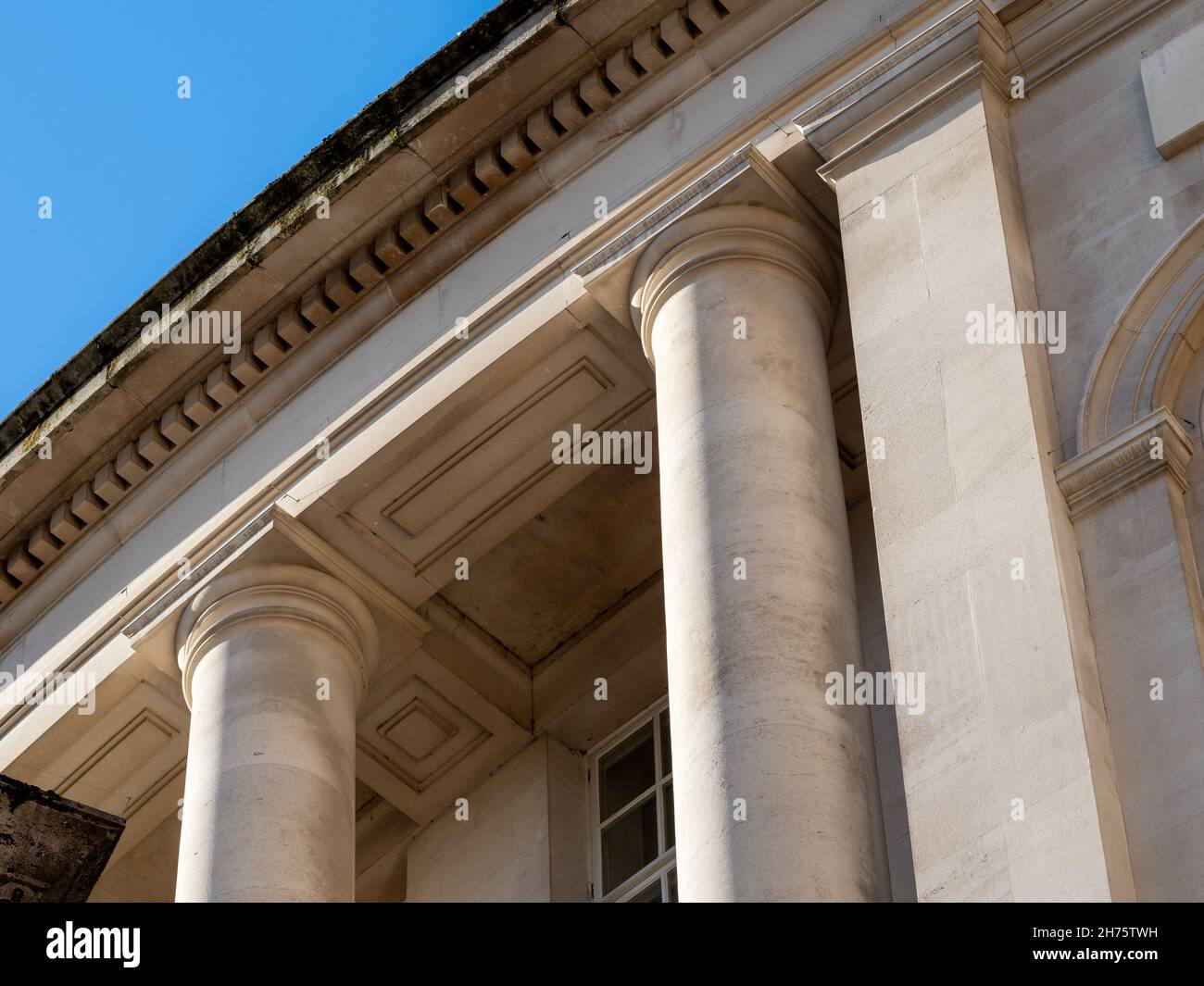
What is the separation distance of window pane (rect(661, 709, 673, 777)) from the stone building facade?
5 centimetres

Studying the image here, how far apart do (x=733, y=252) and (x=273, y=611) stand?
223 inches

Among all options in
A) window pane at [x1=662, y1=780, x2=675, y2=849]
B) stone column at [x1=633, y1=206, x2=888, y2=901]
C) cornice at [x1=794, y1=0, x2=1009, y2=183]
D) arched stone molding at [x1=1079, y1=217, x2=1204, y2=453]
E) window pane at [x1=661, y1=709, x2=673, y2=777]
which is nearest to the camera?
stone column at [x1=633, y1=206, x2=888, y2=901]

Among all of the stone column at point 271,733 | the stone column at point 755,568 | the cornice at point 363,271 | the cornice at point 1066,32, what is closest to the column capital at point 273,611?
the stone column at point 271,733

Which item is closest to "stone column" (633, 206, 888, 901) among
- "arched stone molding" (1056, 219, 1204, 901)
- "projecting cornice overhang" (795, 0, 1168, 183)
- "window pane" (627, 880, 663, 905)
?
"projecting cornice overhang" (795, 0, 1168, 183)

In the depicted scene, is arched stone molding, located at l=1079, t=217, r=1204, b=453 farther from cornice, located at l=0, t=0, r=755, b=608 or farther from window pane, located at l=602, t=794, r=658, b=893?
window pane, located at l=602, t=794, r=658, b=893

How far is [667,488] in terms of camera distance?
19750 millimetres

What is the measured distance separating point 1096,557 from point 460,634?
9909 mm

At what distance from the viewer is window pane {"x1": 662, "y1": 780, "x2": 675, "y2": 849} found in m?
24.3

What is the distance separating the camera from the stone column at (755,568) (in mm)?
16875

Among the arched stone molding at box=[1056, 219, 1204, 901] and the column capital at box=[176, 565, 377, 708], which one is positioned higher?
the column capital at box=[176, 565, 377, 708]

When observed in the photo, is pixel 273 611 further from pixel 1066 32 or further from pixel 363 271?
pixel 1066 32

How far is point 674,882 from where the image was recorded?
2362cm
